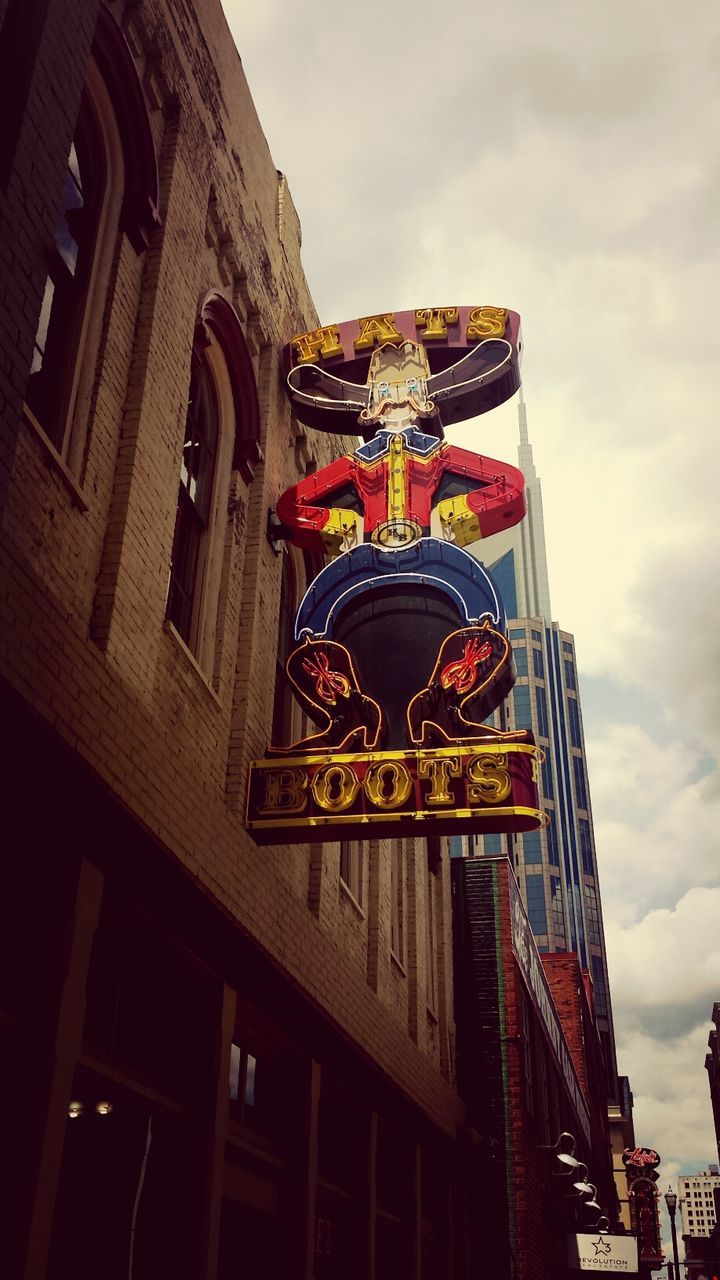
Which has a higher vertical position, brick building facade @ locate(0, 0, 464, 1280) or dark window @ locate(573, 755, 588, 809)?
dark window @ locate(573, 755, 588, 809)

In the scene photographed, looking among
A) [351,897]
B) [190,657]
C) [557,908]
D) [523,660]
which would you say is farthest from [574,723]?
[190,657]

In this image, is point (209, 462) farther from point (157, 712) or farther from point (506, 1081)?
point (506, 1081)

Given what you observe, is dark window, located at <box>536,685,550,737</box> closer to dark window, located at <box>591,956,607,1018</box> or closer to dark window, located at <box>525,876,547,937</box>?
dark window, located at <box>525,876,547,937</box>

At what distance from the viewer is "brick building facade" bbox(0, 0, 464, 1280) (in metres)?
6.30

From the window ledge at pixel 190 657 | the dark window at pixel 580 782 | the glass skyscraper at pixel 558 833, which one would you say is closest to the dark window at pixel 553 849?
the glass skyscraper at pixel 558 833

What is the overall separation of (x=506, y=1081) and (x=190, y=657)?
1396 cm

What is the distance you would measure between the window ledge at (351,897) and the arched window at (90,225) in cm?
699

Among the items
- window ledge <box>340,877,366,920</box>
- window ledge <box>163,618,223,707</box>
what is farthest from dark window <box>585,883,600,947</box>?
window ledge <box>163,618,223,707</box>

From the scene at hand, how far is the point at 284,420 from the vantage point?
13.0m

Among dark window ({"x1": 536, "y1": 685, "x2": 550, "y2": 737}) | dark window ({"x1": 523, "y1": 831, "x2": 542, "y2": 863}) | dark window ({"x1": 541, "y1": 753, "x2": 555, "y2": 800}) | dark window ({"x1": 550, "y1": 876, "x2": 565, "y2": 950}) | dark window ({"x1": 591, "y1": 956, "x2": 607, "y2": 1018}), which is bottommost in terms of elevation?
dark window ({"x1": 591, "y1": 956, "x2": 607, "y2": 1018})

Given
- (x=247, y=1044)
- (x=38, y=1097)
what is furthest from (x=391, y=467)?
(x=38, y=1097)

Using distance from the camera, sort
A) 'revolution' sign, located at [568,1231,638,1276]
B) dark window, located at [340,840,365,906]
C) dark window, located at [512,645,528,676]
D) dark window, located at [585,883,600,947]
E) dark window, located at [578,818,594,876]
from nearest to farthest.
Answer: dark window, located at [340,840,365,906] → 'revolution' sign, located at [568,1231,638,1276] → dark window, located at [585,883,600,947] → dark window, located at [578,818,594,876] → dark window, located at [512,645,528,676]

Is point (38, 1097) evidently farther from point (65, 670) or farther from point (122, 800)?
point (65, 670)

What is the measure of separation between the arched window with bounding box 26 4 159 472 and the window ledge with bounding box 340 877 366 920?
6.99m
